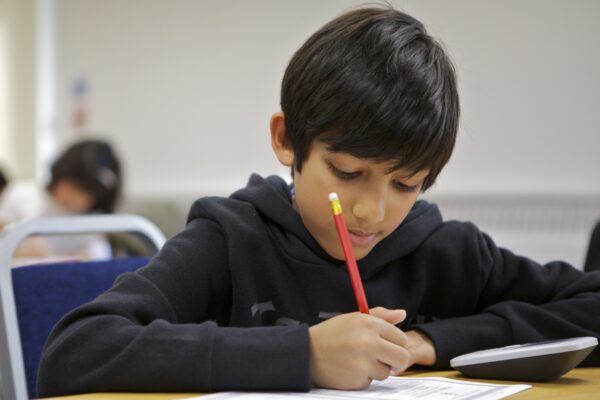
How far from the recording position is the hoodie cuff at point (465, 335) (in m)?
1.09

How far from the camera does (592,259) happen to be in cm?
144

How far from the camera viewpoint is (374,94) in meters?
1.03

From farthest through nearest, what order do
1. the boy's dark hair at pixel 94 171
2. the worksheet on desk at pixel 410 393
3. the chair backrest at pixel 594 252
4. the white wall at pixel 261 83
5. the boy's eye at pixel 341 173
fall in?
1. the boy's dark hair at pixel 94 171
2. the white wall at pixel 261 83
3. the chair backrest at pixel 594 252
4. the boy's eye at pixel 341 173
5. the worksheet on desk at pixel 410 393

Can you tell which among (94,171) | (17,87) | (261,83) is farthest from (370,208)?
(17,87)

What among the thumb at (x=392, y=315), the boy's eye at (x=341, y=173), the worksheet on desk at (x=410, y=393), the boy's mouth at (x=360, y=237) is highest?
the boy's eye at (x=341, y=173)

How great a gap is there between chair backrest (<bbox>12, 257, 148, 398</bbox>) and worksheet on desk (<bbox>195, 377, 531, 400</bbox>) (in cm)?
57

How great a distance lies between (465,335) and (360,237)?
19 centimetres

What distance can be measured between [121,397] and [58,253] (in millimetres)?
2738

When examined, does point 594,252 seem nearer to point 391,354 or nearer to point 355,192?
point 355,192

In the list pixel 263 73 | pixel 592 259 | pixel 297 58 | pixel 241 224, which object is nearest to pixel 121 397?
pixel 241 224

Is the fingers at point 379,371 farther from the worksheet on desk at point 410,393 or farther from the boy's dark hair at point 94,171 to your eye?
the boy's dark hair at point 94,171

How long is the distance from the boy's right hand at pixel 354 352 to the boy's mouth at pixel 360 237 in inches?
7.2

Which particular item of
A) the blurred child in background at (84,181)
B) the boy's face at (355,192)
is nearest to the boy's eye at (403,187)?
the boy's face at (355,192)

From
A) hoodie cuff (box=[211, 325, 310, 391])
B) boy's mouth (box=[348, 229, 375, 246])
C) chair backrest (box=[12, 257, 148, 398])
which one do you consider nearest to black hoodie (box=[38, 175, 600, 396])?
hoodie cuff (box=[211, 325, 310, 391])
